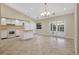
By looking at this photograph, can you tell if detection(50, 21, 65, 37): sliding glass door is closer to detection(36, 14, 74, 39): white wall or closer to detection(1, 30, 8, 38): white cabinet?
detection(36, 14, 74, 39): white wall

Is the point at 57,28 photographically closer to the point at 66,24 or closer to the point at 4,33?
the point at 66,24

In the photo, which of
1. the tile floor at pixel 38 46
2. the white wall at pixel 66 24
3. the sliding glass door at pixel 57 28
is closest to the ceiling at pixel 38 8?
the white wall at pixel 66 24

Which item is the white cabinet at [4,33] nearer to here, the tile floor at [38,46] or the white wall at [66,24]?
the tile floor at [38,46]

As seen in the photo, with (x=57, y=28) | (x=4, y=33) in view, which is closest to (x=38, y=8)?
(x=57, y=28)

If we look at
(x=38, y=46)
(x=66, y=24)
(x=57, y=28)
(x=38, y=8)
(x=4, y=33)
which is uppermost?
(x=38, y=8)

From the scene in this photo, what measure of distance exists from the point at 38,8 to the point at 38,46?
107 cm

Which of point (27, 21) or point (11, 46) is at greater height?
point (27, 21)

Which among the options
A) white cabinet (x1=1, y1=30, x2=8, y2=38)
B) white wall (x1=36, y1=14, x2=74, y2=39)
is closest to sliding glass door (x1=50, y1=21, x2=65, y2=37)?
white wall (x1=36, y1=14, x2=74, y2=39)

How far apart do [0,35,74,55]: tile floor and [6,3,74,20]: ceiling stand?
0.69 metres

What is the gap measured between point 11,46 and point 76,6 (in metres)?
2.07

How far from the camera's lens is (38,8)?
3268 millimetres

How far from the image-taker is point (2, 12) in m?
3.16

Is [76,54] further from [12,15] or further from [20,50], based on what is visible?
[12,15]

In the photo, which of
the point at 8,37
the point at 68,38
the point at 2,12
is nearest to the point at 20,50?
the point at 8,37
